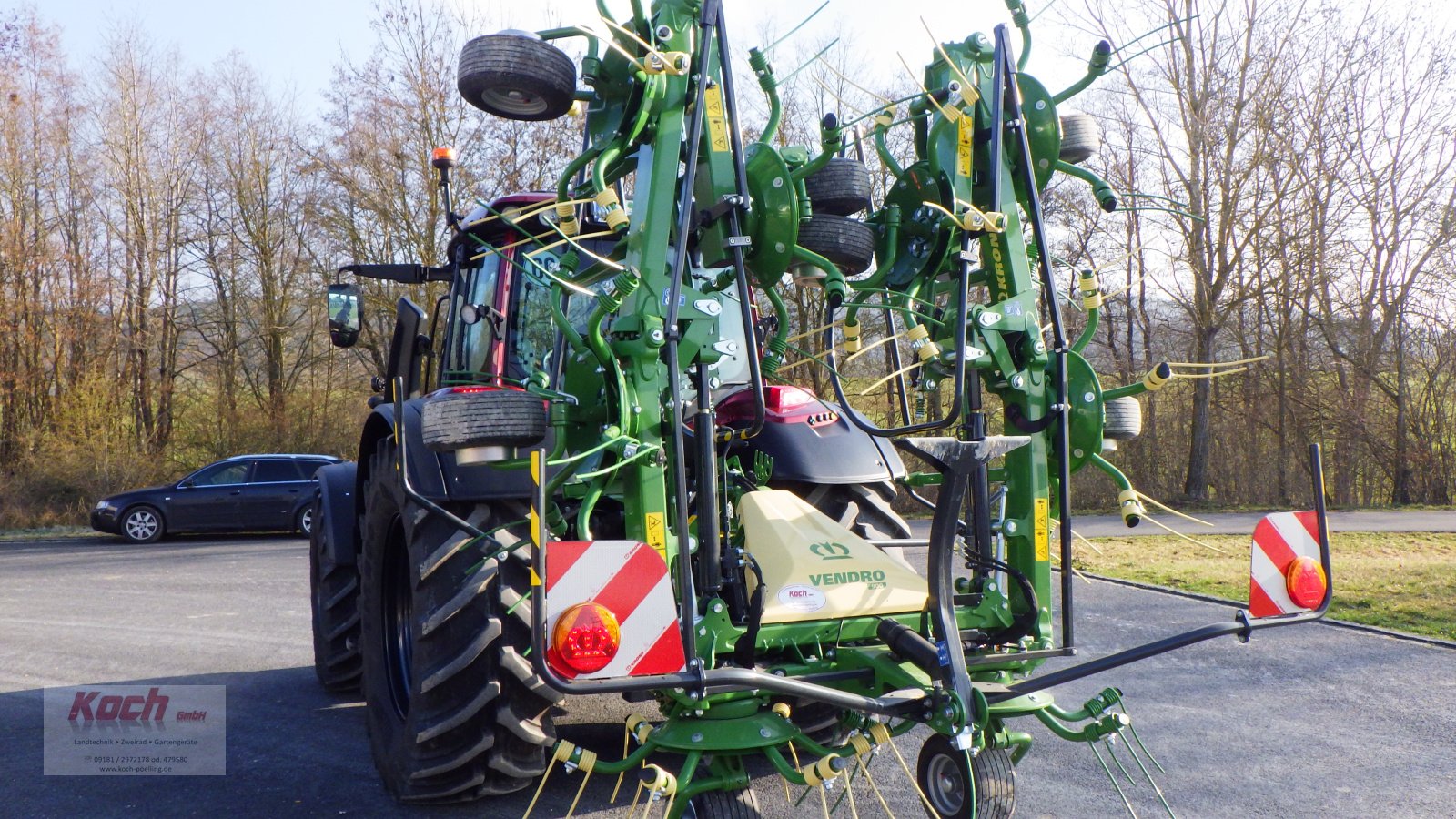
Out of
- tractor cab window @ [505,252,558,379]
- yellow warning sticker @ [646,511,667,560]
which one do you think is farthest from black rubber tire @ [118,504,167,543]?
yellow warning sticker @ [646,511,667,560]

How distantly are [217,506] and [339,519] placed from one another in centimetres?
1103

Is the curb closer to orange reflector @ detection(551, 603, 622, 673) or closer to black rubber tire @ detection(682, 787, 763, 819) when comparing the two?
black rubber tire @ detection(682, 787, 763, 819)

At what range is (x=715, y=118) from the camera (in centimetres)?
311

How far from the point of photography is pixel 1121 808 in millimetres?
3541

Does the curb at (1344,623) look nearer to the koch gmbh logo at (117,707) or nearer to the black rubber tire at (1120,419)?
the black rubber tire at (1120,419)

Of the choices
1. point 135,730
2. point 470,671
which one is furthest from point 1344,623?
point 135,730

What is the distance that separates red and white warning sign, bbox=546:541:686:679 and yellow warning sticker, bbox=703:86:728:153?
1343 millimetres

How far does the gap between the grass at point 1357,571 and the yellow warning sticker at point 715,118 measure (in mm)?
5613

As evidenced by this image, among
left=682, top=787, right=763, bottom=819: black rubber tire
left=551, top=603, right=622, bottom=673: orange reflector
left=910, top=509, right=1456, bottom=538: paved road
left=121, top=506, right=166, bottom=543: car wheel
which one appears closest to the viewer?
left=551, top=603, right=622, bottom=673: orange reflector

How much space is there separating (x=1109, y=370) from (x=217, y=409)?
1763 cm

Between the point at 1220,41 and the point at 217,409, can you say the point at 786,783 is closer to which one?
the point at 1220,41

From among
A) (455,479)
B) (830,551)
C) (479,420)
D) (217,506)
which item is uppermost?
(479,420)

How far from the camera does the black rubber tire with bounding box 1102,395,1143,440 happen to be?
130 inches

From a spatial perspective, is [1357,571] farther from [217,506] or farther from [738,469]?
[217,506]
